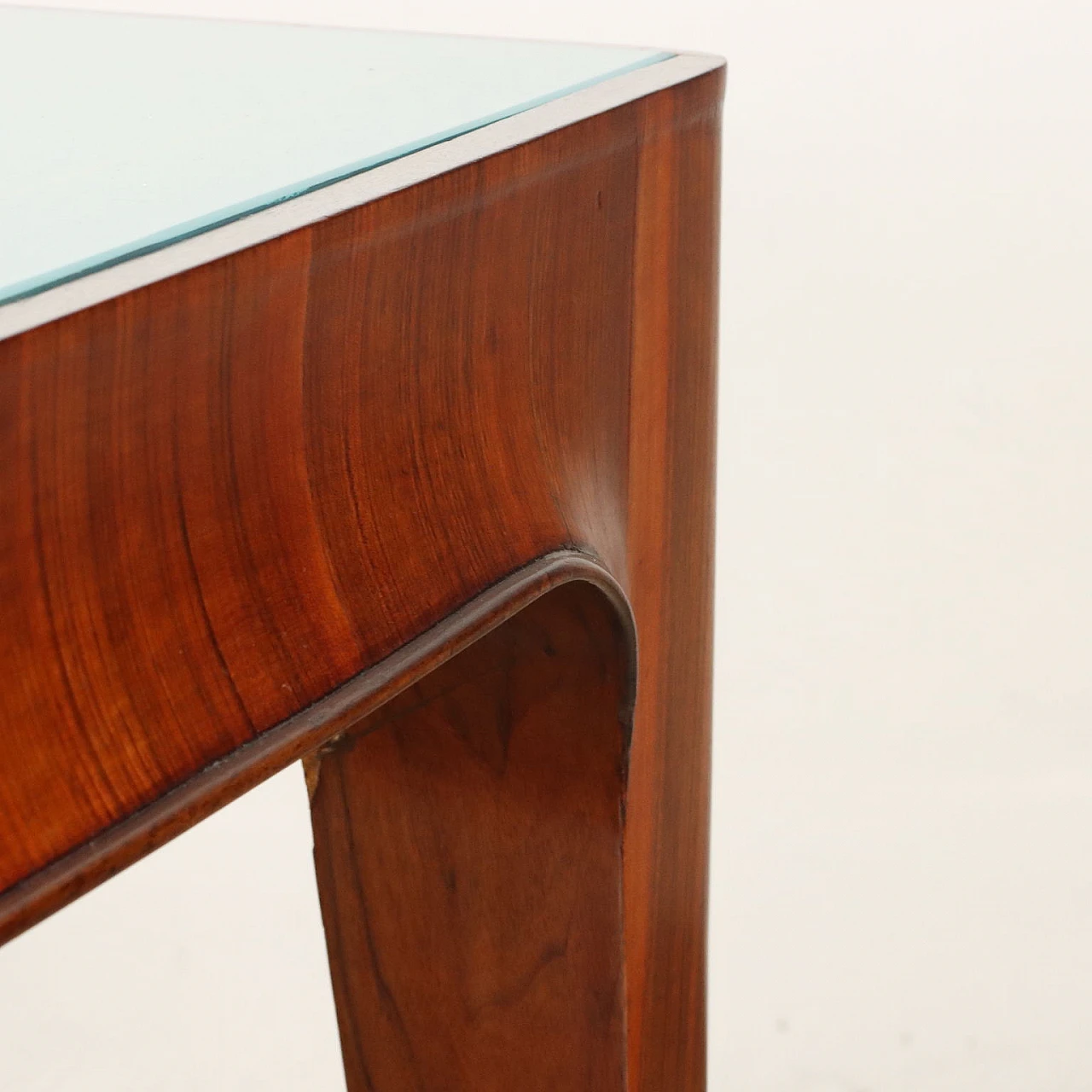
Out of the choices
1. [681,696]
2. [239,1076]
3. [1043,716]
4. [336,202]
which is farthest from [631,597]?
[1043,716]

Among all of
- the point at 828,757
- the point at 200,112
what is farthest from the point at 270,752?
the point at 828,757

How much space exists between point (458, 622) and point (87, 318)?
0.11 m

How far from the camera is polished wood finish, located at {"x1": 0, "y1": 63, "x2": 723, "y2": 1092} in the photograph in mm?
242

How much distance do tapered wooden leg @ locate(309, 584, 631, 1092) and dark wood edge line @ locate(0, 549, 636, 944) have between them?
53 mm

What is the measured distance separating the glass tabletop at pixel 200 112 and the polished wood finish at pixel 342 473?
0.02 m

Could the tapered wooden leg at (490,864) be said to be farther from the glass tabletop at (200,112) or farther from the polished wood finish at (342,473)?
the glass tabletop at (200,112)

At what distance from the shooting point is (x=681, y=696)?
1.50ft

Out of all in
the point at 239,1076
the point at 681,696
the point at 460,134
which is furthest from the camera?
the point at 239,1076

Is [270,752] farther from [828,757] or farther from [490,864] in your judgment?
[828,757]

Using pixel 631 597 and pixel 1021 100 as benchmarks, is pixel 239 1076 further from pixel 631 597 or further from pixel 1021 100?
pixel 1021 100

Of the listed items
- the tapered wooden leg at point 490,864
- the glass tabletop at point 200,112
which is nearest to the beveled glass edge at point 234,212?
the glass tabletop at point 200,112

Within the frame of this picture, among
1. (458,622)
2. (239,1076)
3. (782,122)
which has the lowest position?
(239,1076)

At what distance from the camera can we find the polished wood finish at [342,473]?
0.24 meters

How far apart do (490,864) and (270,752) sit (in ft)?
0.72
